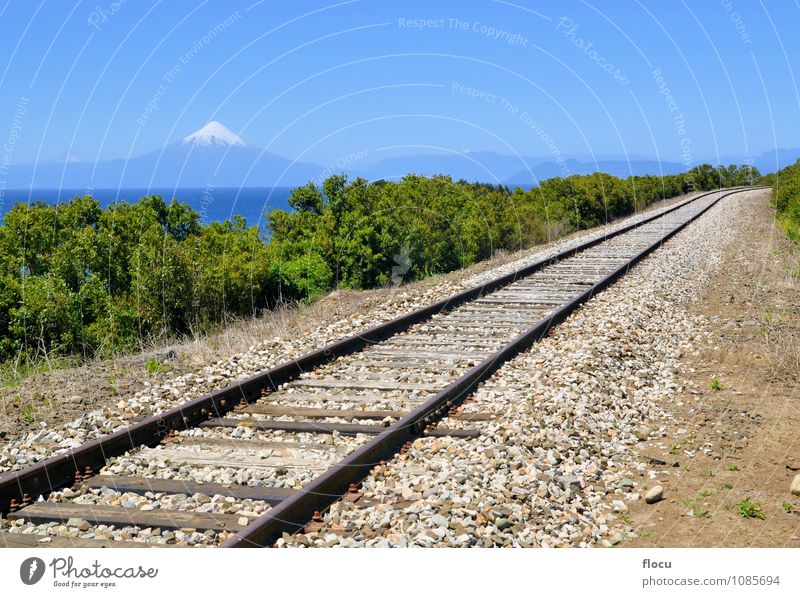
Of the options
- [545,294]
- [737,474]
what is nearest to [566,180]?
[545,294]

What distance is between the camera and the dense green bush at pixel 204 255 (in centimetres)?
1099

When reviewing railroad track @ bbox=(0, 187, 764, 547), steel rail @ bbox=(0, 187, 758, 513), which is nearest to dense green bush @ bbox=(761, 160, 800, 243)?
steel rail @ bbox=(0, 187, 758, 513)

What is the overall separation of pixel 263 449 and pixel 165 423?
35.2 inches

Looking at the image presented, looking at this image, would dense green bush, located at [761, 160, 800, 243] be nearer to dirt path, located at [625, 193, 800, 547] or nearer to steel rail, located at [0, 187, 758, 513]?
dirt path, located at [625, 193, 800, 547]

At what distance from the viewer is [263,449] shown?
223 inches

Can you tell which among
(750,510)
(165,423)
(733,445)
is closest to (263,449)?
(165,423)

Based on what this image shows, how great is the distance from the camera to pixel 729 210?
118 feet

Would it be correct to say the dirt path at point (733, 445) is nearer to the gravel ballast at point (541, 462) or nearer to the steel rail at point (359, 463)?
the gravel ballast at point (541, 462)

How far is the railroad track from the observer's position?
4.47 m

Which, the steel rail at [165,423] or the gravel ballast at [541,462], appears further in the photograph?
the steel rail at [165,423]

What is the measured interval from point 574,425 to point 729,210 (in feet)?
110

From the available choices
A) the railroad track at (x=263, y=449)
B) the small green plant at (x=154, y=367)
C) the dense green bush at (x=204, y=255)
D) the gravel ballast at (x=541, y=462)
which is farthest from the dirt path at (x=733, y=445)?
the dense green bush at (x=204, y=255)

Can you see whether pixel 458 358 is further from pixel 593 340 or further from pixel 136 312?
pixel 136 312
